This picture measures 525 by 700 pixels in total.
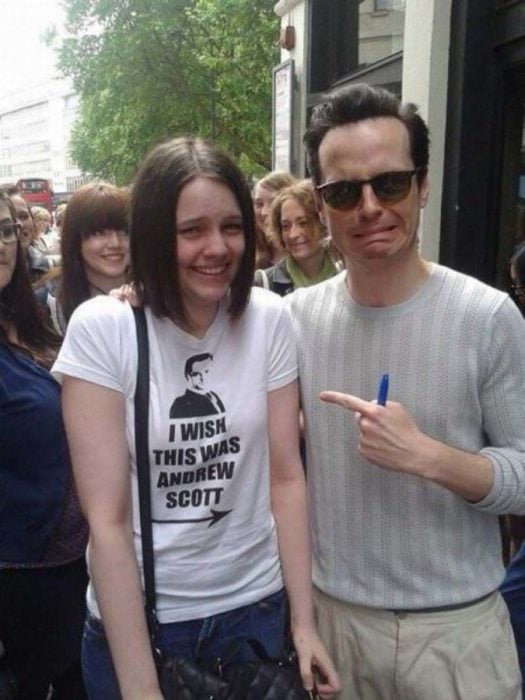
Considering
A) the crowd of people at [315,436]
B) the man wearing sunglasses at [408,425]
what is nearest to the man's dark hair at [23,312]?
the crowd of people at [315,436]

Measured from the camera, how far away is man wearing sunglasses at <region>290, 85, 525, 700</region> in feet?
5.33

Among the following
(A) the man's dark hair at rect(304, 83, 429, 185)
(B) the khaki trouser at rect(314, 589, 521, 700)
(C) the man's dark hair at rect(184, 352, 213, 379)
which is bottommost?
(B) the khaki trouser at rect(314, 589, 521, 700)

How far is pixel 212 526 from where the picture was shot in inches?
67.1

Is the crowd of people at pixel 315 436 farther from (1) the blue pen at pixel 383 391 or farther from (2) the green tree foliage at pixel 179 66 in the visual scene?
(2) the green tree foliage at pixel 179 66

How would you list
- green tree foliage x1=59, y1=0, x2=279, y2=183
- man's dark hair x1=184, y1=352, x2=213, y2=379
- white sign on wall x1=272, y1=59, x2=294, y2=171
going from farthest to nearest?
green tree foliage x1=59, y1=0, x2=279, y2=183, white sign on wall x1=272, y1=59, x2=294, y2=171, man's dark hair x1=184, y1=352, x2=213, y2=379

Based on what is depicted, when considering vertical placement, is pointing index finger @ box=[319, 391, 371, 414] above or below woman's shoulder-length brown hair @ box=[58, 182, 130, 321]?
below

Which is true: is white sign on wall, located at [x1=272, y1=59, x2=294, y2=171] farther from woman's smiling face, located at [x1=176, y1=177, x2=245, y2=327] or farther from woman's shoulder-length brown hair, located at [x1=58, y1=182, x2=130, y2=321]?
woman's smiling face, located at [x1=176, y1=177, x2=245, y2=327]

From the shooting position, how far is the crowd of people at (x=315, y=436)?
5.22 ft

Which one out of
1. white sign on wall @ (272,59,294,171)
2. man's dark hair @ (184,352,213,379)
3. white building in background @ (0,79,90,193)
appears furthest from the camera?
white building in background @ (0,79,90,193)

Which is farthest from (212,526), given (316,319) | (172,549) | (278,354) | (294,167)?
(294,167)

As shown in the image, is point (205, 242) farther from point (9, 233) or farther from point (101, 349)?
point (9, 233)

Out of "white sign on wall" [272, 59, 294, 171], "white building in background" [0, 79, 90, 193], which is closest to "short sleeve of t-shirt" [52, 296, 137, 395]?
"white sign on wall" [272, 59, 294, 171]

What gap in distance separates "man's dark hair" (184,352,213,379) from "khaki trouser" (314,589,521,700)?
27.2 inches

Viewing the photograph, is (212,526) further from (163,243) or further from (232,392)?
(163,243)
